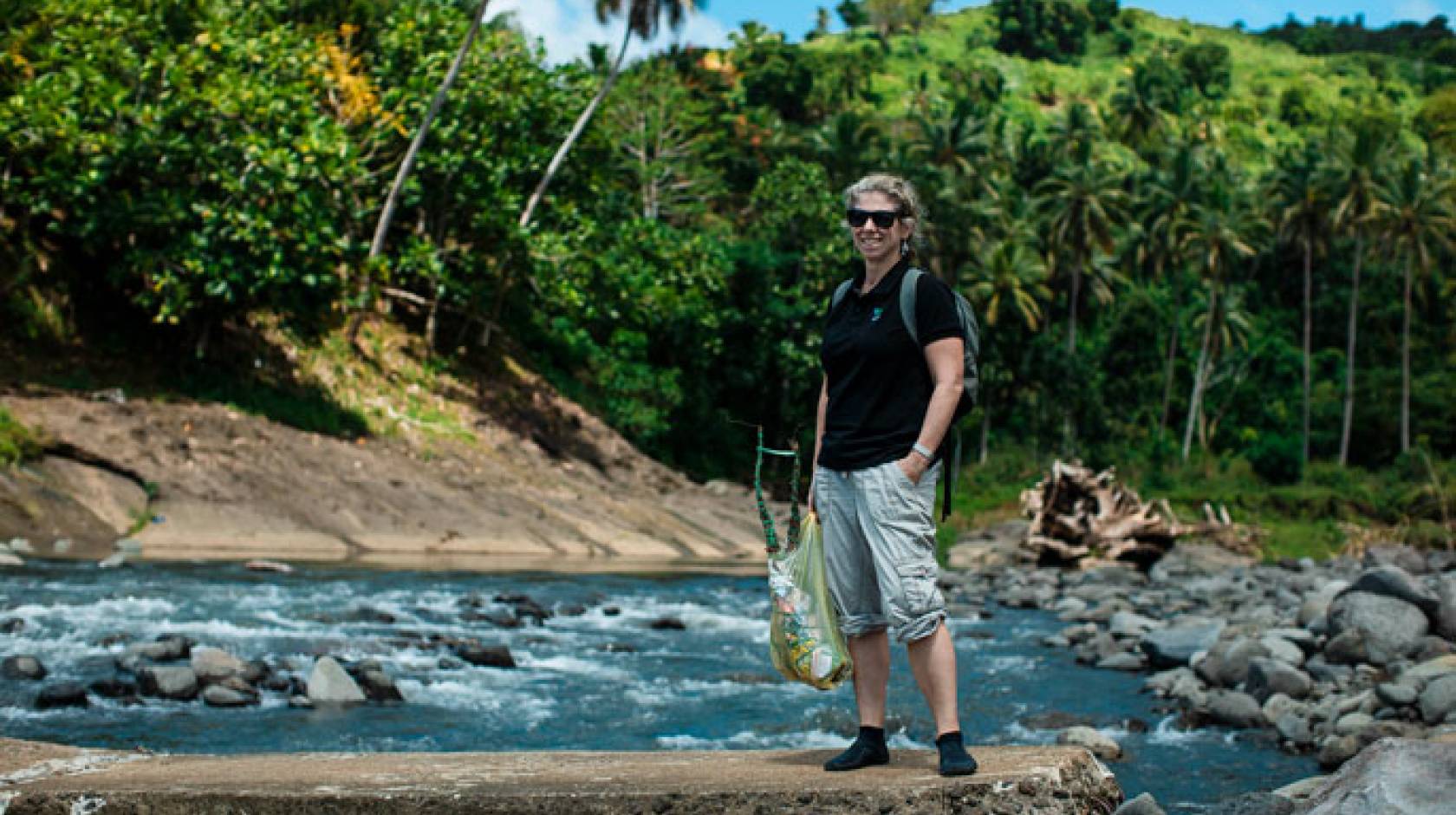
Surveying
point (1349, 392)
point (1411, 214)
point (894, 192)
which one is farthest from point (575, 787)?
point (1411, 214)

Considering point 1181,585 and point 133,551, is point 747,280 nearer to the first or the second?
point 1181,585

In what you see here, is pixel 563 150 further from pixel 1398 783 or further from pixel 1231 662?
pixel 1398 783

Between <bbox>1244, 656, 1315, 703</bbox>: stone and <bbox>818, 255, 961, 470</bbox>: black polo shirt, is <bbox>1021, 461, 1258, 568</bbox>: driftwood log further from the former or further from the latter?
<bbox>818, 255, 961, 470</bbox>: black polo shirt

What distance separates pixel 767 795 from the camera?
12.7 feet

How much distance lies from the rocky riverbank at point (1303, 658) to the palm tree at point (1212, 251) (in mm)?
34596

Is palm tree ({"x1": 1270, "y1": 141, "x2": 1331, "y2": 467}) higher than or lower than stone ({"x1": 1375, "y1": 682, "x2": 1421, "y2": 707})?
higher

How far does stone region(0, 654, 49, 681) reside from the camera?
8.89 metres

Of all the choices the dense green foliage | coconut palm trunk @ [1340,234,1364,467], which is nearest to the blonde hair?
the dense green foliage

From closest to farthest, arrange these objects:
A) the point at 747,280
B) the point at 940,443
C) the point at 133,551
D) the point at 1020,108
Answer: the point at 940,443 < the point at 133,551 < the point at 747,280 < the point at 1020,108

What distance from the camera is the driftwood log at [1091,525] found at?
24.3 metres

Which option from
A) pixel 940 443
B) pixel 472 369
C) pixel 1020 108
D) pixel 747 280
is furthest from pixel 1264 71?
pixel 940 443

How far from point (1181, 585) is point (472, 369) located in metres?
16.9

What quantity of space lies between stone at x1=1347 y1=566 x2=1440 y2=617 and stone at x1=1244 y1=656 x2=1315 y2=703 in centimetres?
160

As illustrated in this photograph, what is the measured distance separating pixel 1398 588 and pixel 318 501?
15.2m
